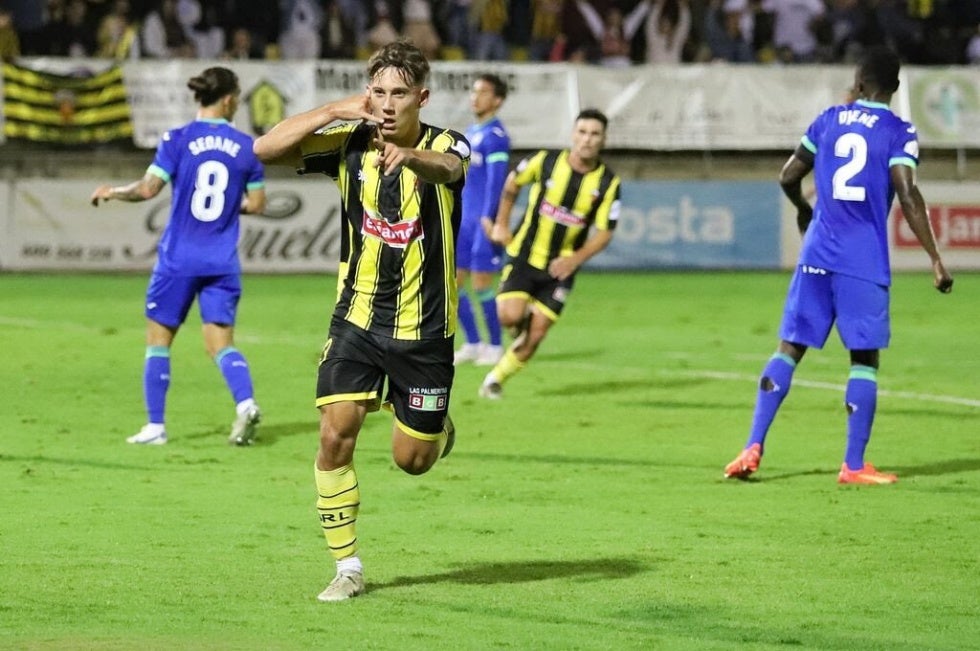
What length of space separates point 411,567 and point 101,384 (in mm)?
6782

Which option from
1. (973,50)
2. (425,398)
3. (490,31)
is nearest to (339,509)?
(425,398)

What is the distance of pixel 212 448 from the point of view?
32.6 ft

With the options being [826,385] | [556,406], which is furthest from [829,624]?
[826,385]

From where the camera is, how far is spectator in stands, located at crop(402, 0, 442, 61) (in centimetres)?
2555

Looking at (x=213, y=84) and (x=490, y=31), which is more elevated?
(x=213, y=84)

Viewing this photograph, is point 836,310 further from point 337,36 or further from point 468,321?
point 337,36

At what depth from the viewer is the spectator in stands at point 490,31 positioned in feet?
85.1

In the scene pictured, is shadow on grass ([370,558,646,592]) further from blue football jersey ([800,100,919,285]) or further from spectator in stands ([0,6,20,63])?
spectator in stands ([0,6,20,63])

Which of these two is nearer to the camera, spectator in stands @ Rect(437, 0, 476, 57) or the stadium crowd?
the stadium crowd

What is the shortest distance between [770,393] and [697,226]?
1644 centimetres

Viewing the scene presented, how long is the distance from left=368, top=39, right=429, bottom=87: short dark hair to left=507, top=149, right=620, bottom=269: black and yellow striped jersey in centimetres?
632

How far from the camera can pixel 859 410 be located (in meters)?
8.78

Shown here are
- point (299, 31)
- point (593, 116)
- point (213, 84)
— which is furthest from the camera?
point (299, 31)

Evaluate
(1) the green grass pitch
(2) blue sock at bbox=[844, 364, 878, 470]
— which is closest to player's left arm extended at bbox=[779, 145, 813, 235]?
(2) blue sock at bbox=[844, 364, 878, 470]
